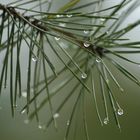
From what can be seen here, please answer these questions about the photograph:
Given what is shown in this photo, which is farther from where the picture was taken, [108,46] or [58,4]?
[58,4]

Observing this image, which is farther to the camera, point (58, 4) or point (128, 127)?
point (128, 127)

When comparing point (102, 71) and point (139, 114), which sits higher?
point (102, 71)

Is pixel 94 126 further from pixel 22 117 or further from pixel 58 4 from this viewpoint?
pixel 58 4

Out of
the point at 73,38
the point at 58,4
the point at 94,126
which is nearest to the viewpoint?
the point at 73,38

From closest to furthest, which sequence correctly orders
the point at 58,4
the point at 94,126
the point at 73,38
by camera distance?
the point at 73,38, the point at 58,4, the point at 94,126

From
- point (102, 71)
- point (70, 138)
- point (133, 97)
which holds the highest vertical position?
point (102, 71)

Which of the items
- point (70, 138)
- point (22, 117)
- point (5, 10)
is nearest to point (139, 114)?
point (70, 138)

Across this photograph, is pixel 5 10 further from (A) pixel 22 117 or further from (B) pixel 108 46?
(A) pixel 22 117

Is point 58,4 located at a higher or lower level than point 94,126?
higher

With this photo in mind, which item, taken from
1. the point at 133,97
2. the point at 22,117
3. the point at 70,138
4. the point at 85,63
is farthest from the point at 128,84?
the point at 85,63
